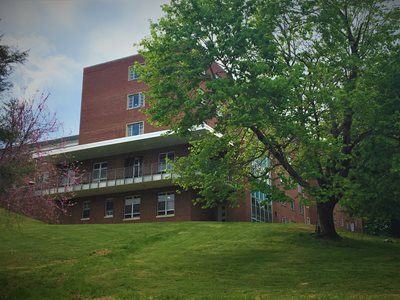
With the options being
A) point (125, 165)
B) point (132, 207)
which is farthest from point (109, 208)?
point (125, 165)

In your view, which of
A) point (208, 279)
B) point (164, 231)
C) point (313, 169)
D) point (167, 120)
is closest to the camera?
point (208, 279)

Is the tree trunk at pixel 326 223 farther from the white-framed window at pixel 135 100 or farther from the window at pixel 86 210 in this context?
the white-framed window at pixel 135 100

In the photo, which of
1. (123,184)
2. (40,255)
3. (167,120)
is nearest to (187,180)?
(167,120)

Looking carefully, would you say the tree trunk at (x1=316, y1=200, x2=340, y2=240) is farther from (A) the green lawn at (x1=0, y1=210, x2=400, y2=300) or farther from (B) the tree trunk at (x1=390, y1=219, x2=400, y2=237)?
(B) the tree trunk at (x1=390, y1=219, x2=400, y2=237)

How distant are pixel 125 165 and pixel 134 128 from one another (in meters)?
4.45

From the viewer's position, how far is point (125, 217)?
4497cm

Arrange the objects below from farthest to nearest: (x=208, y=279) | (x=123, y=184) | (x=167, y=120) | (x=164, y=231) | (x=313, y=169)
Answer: (x=123, y=184) < (x=164, y=231) < (x=167, y=120) < (x=313, y=169) < (x=208, y=279)

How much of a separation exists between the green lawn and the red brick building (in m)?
11.8

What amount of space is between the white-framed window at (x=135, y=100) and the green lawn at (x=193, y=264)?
20688 millimetres

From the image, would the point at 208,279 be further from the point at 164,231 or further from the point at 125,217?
the point at 125,217

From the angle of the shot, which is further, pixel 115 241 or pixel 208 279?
pixel 115 241

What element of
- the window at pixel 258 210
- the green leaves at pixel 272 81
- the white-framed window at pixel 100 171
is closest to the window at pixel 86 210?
the white-framed window at pixel 100 171

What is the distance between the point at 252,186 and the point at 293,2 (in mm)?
9208

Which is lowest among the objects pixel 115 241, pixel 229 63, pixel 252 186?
pixel 115 241
